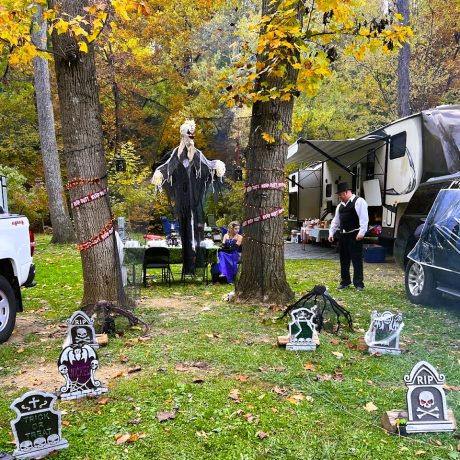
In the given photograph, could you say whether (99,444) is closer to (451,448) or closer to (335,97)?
(451,448)

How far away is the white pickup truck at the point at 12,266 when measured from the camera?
4875 mm

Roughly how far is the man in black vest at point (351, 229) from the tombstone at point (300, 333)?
3300 mm

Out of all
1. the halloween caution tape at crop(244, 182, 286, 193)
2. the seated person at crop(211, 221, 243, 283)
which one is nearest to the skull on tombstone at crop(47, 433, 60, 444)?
the halloween caution tape at crop(244, 182, 286, 193)

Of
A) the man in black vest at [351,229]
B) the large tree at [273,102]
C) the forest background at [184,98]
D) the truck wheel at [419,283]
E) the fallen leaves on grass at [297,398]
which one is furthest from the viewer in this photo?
the forest background at [184,98]

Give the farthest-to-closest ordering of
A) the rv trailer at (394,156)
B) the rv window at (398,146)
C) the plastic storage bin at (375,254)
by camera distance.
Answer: the plastic storage bin at (375,254) < the rv window at (398,146) < the rv trailer at (394,156)

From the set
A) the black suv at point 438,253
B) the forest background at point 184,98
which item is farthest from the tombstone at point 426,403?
the forest background at point 184,98

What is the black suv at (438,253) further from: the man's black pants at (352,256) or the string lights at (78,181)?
the string lights at (78,181)

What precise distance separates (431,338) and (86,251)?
401cm

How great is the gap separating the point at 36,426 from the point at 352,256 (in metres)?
5.90

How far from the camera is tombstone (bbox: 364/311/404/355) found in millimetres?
4238

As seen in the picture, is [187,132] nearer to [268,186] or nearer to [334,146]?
[268,186]

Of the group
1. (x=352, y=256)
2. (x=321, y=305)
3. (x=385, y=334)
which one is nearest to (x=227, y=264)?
(x=352, y=256)

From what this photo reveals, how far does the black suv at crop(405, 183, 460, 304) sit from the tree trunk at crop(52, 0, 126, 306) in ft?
13.2

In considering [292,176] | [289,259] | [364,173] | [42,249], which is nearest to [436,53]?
[292,176]
